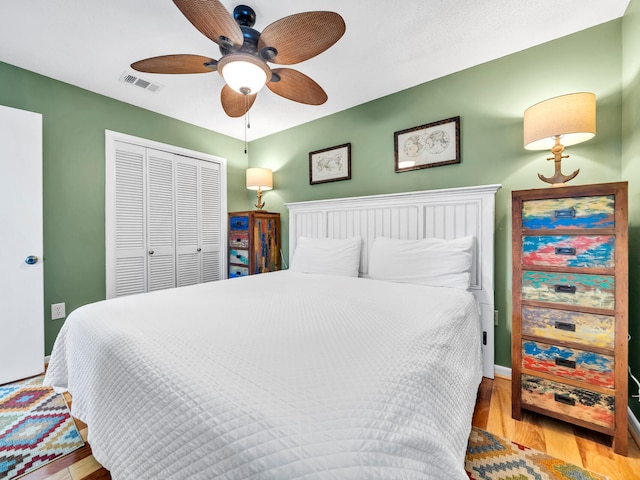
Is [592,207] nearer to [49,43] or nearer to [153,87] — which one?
[153,87]

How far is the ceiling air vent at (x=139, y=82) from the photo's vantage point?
2.33 metres

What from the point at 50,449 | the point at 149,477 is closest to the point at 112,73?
the point at 50,449

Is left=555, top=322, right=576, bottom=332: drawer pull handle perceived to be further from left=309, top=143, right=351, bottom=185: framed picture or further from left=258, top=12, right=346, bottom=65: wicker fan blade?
left=309, top=143, right=351, bottom=185: framed picture

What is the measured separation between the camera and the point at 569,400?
1.47 m

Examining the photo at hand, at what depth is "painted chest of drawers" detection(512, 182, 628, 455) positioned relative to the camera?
1354mm

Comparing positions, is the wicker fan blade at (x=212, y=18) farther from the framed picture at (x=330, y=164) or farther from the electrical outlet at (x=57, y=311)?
the electrical outlet at (x=57, y=311)

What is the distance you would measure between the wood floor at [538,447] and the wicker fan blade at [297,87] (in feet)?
7.42

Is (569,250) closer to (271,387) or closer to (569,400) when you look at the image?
(569,400)

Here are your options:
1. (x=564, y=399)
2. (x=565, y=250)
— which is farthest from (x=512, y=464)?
(x=565, y=250)

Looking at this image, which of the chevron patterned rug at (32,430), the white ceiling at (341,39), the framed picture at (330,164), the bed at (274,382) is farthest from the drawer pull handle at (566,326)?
the chevron patterned rug at (32,430)

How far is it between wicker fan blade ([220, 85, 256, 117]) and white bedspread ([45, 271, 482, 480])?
1450 millimetres

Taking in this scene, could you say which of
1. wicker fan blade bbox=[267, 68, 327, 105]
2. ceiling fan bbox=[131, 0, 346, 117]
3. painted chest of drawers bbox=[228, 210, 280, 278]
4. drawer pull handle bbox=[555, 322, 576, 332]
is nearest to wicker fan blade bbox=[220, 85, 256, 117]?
ceiling fan bbox=[131, 0, 346, 117]

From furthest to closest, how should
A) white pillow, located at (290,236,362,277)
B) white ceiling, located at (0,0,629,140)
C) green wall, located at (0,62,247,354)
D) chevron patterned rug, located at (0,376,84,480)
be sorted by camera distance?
white pillow, located at (290,236,362,277), green wall, located at (0,62,247,354), white ceiling, located at (0,0,629,140), chevron patterned rug, located at (0,376,84,480)

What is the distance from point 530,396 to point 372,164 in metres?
2.16
